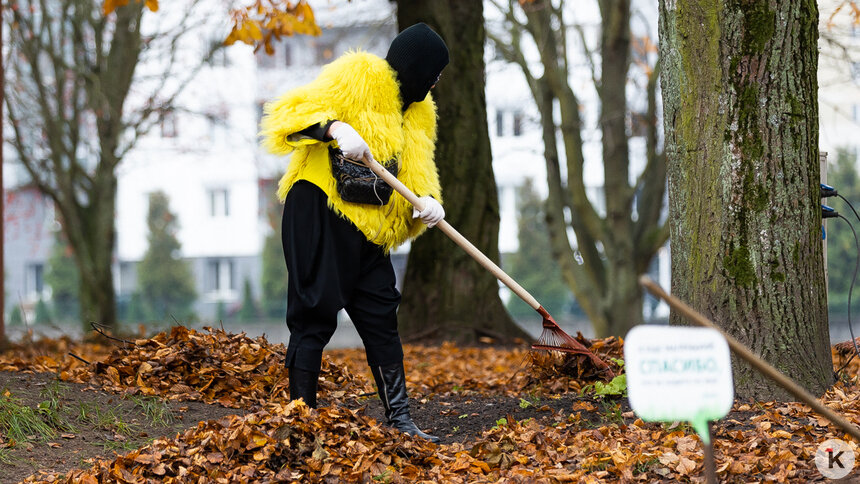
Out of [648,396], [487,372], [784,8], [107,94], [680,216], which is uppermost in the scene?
[107,94]

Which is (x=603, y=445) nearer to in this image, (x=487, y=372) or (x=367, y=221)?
(x=367, y=221)

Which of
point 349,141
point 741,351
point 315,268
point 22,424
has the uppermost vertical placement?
point 349,141

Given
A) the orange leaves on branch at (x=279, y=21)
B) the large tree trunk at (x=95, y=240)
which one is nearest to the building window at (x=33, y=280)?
the large tree trunk at (x=95, y=240)

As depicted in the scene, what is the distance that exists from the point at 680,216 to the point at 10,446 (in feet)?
10.3

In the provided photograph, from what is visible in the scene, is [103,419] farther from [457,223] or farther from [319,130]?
[457,223]

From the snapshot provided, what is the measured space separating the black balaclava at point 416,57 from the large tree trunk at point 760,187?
1218 millimetres

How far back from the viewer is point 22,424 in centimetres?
412

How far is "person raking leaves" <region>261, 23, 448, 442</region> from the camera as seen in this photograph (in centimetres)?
406

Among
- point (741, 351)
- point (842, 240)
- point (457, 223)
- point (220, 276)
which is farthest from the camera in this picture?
point (220, 276)

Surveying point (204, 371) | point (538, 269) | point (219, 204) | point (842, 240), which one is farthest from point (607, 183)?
point (219, 204)

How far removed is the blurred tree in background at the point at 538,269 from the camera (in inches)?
1296

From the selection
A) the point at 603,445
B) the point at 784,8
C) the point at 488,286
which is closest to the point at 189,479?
the point at 603,445

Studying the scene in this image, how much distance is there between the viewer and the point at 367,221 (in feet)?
13.7

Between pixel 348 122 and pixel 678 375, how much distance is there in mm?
2051
